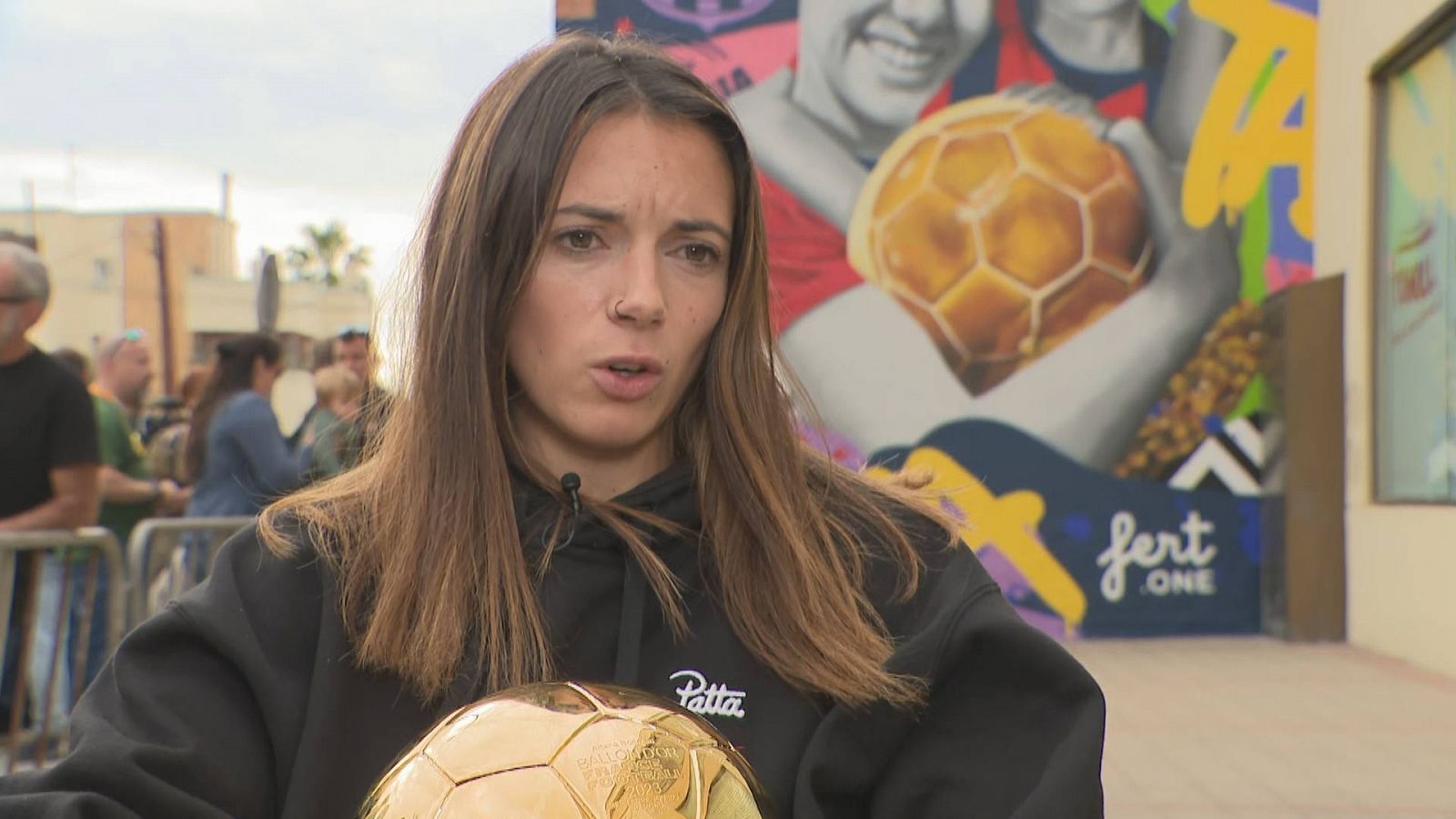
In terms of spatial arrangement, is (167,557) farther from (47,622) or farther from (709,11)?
(709,11)

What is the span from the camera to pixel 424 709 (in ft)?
6.33

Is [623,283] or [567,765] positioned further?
[623,283]

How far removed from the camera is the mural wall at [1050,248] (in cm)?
1040

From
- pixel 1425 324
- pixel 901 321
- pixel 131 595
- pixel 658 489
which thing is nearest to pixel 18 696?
pixel 131 595

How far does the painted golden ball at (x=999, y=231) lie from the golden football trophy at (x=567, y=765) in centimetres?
935

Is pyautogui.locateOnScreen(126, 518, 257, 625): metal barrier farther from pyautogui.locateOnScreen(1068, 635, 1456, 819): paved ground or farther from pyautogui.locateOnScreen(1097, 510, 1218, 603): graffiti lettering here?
pyautogui.locateOnScreen(1097, 510, 1218, 603): graffiti lettering

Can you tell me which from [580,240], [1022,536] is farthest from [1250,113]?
[580,240]

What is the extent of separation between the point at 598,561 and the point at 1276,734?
566 centimetres

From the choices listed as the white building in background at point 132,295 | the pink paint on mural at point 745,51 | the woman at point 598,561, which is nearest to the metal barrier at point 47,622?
the woman at point 598,561

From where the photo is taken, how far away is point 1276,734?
6984 mm

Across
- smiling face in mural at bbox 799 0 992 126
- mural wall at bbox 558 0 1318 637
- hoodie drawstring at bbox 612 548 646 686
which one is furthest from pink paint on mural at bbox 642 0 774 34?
hoodie drawstring at bbox 612 548 646 686

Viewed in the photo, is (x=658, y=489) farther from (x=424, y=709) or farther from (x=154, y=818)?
(x=154, y=818)

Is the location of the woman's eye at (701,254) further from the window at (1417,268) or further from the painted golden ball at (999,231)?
the painted golden ball at (999,231)

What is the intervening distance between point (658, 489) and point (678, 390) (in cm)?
15
